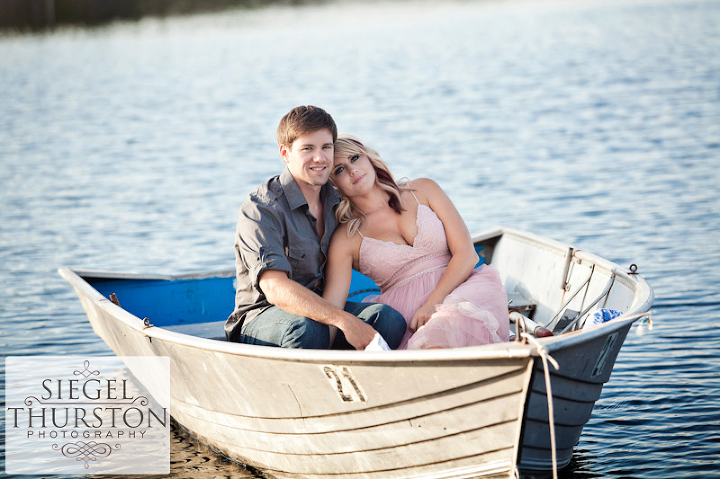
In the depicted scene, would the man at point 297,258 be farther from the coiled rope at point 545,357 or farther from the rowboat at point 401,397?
the coiled rope at point 545,357

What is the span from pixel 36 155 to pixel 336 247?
39.7ft

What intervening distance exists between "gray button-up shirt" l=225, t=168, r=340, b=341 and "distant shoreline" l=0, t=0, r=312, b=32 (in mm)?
31380

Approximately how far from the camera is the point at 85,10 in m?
36.6

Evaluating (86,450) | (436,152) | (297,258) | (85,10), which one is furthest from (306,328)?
(85,10)

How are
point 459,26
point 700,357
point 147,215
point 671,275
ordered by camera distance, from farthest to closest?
point 459,26 → point 147,215 → point 671,275 → point 700,357

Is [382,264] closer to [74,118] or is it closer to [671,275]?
[671,275]

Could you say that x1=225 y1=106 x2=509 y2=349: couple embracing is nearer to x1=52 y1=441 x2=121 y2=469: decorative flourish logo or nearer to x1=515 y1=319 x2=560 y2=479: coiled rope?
x1=515 y1=319 x2=560 y2=479: coiled rope

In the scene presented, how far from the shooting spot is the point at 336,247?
4.17m

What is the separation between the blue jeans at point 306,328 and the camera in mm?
3803

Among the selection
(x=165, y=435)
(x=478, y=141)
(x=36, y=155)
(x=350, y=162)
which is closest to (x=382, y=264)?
(x=350, y=162)

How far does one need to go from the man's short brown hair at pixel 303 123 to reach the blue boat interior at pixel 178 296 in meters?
1.95

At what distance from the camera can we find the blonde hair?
13.4ft

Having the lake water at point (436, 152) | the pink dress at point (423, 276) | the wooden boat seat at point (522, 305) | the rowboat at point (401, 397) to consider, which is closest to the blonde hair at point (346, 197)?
the pink dress at point (423, 276)

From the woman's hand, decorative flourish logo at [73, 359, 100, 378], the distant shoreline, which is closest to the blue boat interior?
decorative flourish logo at [73, 359, 100, 378]
